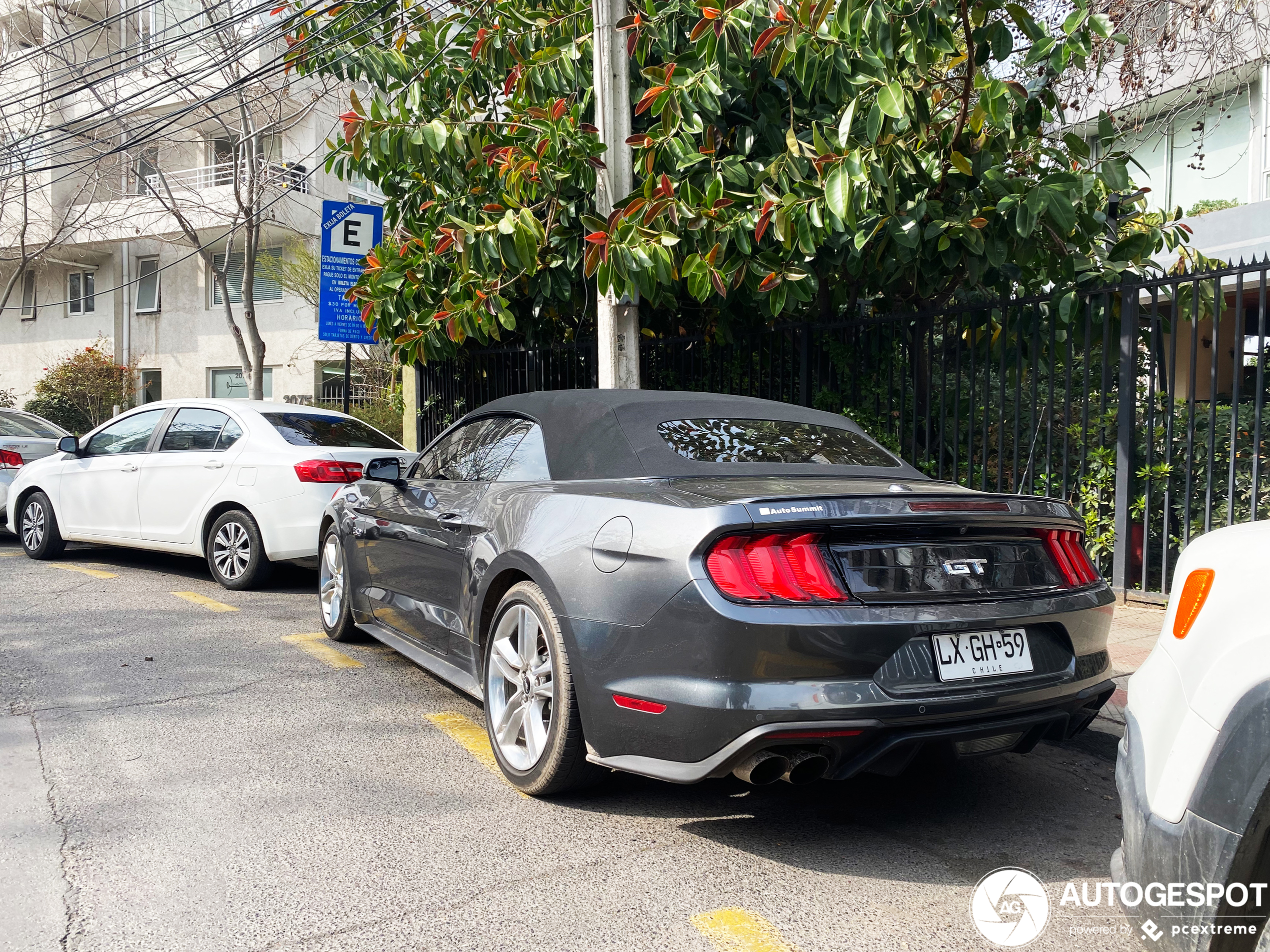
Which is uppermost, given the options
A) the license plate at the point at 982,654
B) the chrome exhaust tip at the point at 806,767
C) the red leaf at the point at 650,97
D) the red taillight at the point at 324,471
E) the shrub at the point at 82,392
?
the red leaf at the point at 650,97

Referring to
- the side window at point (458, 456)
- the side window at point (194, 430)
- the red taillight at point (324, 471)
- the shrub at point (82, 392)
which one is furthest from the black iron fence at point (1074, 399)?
the shrub at point (82, 392)

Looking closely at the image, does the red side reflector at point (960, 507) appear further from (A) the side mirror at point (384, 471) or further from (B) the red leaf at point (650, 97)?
(B) the red leaf at point (650, 97)

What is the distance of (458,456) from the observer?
5020 millimetres

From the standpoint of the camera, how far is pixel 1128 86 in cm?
949

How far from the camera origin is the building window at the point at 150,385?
86.6 ft

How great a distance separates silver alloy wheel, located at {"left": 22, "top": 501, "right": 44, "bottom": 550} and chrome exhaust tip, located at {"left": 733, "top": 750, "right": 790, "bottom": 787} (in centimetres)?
838

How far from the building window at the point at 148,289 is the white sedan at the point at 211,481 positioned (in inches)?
722

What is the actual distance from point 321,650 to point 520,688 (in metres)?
2.54

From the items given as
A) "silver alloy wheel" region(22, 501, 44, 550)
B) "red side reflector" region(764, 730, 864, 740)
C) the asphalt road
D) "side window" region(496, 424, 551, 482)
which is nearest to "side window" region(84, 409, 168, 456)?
"silver alloy wheel" region(22, 501, 44, 550)

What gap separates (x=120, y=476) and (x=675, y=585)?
23.1ft

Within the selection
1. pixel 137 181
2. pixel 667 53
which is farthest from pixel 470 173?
pixel 137 181

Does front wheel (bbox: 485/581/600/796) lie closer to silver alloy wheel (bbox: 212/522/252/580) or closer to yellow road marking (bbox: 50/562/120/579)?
silver alloy wheel (bbox: 212/522/252/580)

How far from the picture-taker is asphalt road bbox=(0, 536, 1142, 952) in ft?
9.04

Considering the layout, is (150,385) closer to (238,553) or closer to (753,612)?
(238,553)
